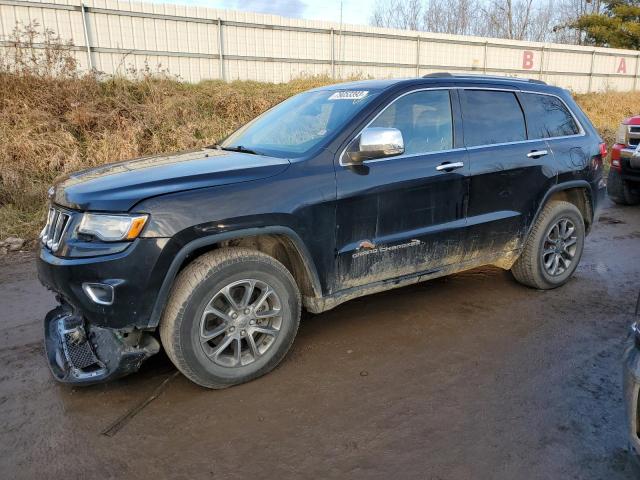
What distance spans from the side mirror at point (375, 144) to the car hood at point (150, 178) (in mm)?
483

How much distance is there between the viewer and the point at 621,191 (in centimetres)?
855

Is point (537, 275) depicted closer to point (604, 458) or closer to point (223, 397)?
point (604, 458)

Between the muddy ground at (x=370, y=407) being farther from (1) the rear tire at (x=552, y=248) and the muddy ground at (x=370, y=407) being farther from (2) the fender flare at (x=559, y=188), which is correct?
(2) the fender flare at (x=559, y=188)

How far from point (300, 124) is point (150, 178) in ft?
4.43

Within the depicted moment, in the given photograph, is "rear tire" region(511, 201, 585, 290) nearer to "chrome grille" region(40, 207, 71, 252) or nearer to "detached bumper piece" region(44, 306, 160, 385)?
"detached bumper piece" region(44, 306, 160, 385)

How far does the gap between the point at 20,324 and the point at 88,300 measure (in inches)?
70.0

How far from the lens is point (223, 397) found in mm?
3012

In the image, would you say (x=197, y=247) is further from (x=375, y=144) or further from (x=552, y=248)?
(x=552, y=248)

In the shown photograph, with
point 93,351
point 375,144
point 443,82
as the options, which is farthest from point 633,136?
point 93,351

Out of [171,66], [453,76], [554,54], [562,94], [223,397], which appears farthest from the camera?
[554,54]

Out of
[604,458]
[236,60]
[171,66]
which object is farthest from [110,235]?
[236,60]

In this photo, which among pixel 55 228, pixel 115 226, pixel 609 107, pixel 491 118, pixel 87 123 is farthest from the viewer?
pixel 609 107

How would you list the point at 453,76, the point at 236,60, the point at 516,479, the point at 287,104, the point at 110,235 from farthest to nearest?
1. the point at 236,60
2. the point at 287,104
3. the point at 453,76
4. the point at 110,235
5. the point at 516,479

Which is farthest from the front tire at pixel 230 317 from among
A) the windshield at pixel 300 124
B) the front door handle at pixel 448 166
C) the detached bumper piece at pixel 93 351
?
the front door handle at pixel 448 166
